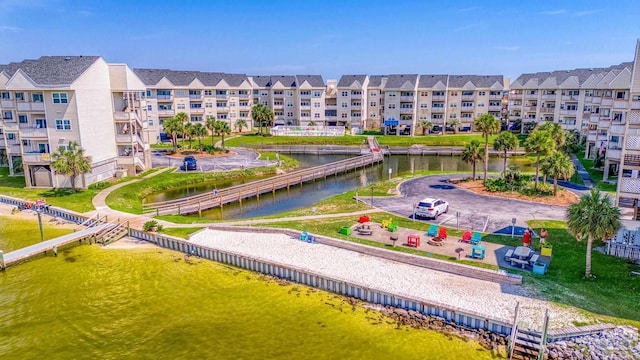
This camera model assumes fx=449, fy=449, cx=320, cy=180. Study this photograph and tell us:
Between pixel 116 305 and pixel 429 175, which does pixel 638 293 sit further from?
pixel 429 175

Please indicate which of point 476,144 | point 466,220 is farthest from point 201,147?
point 466,220

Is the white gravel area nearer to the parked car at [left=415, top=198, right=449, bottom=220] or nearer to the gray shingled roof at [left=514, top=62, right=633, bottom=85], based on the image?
the parked car at [left=415, top=198, right=449, bottom=220]

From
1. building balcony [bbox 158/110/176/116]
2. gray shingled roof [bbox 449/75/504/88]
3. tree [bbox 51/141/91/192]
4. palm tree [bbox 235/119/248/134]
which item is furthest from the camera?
gray shingled roof [bbox 449/75/504/88]

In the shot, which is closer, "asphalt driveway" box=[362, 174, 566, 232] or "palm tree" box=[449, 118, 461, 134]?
"asphalt driveway" box=[362, 174, 566, 232]

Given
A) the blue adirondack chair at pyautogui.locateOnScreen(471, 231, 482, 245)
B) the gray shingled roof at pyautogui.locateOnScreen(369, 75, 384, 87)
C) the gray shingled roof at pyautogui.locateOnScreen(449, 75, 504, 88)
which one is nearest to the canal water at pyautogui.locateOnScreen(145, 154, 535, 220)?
the blue adirondack chair at pyautogui.locateOnScreen(471, 231, 482, 245)

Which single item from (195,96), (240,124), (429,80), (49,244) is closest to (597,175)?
(429,80)

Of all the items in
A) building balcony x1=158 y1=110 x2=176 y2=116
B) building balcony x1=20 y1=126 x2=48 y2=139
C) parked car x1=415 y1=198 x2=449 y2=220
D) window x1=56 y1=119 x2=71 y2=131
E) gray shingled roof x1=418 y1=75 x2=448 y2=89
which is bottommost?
parked car x1=415 y1=198 x2=449 y2=220
